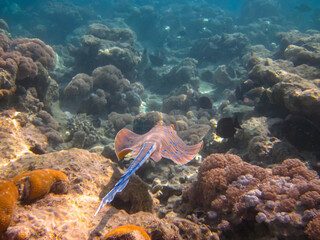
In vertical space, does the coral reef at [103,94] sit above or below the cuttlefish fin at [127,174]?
below

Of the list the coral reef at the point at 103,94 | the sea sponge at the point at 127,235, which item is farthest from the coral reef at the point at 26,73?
the sea sponge at the point at 127,235

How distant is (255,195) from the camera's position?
109 inches

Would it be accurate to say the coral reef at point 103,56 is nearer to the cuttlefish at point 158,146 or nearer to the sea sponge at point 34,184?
the cuttlefish at point 158,146

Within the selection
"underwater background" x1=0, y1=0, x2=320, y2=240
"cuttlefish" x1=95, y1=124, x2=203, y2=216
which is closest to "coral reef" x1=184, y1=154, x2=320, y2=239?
"underwater background" x1=0, y1=0, x2=320, y2=240

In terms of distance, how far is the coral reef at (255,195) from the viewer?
243cm

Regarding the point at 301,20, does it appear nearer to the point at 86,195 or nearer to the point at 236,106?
Answer: the point at 236,106

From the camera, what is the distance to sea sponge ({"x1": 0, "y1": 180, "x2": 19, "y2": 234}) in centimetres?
174

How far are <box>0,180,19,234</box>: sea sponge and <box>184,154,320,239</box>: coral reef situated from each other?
263 centimetres

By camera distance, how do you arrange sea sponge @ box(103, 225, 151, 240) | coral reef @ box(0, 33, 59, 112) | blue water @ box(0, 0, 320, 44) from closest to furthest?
sea sponge @ box(103, 225, 151, 240) → coral reef @ box(0, 33, 59, 112) → blue water @ box(0, 0, 320, 44)

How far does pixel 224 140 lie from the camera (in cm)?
720

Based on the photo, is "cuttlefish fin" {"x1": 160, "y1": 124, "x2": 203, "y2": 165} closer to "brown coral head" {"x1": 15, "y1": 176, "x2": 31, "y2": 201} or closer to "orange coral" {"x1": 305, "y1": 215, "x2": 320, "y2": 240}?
"orange coral" {"x1": 305, "y1": 215, "x2": 320, "y2": 240}

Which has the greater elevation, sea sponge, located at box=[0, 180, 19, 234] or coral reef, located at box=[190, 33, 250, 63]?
sea sponge, located at box=[0, 180, 19, 234]

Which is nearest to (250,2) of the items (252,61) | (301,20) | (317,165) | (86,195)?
(301,20)

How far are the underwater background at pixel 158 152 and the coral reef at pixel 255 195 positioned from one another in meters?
0.02
